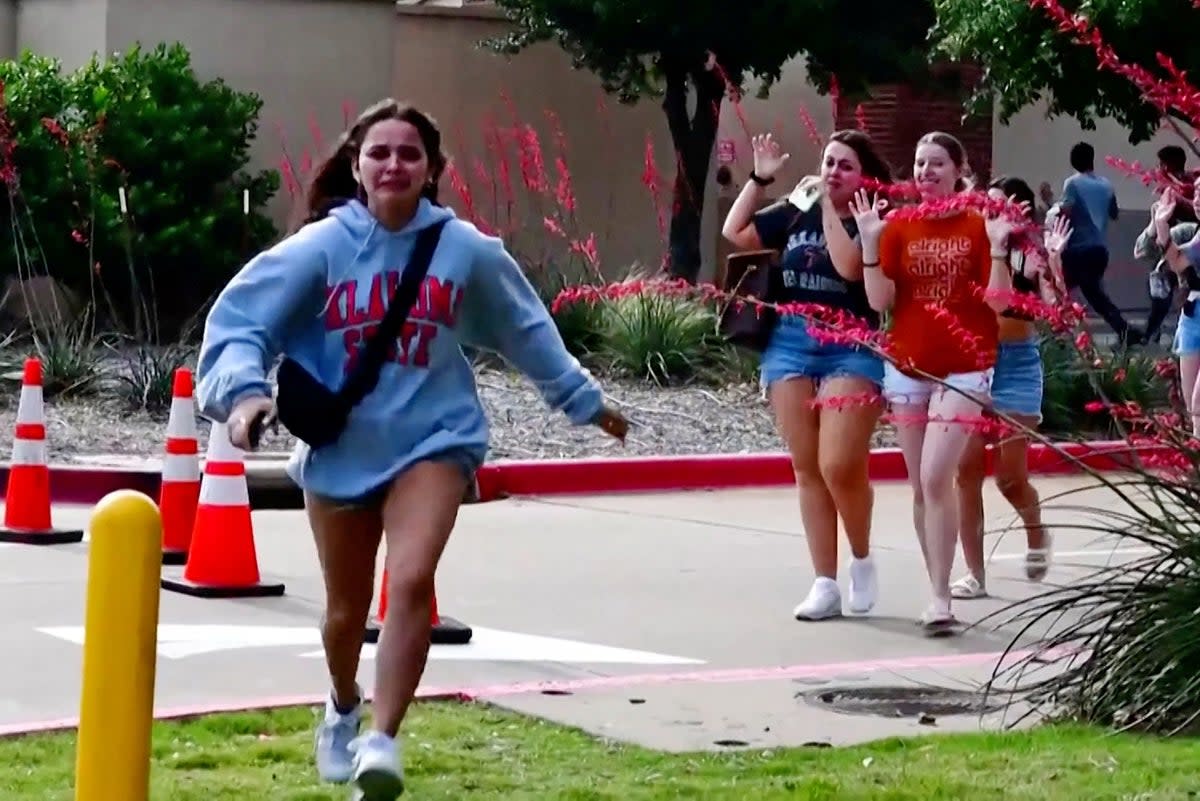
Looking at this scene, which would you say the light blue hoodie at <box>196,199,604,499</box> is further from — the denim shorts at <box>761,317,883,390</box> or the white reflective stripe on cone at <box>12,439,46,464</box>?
the white reflective stripe on cone at <box>12,439,46,464</box>

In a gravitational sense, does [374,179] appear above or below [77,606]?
above

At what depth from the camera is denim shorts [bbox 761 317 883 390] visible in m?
8.65

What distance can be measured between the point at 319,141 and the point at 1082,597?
15.0 m

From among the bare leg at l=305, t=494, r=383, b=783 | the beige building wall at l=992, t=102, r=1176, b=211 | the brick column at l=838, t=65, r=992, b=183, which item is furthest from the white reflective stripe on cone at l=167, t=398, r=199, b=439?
the beige building wall at l=992, t=102, r=1176, b=211

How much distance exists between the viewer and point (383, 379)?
18.5 feet

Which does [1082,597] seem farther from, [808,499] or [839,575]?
[839,575]

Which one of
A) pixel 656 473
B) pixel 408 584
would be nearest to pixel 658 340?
pixel 656 473

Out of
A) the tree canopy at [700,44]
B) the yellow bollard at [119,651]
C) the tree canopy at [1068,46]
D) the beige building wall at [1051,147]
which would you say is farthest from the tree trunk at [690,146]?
the yellow bollard at [119,651]

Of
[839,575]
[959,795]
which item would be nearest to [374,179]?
[959,795]

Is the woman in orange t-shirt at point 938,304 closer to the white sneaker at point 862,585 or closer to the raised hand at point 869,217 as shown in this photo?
the raised hand at point 869,217

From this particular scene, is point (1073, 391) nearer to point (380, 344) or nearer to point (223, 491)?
point (223, 491)

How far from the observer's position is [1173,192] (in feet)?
20.4

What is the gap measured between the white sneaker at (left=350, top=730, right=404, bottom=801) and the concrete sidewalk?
1.15 meters

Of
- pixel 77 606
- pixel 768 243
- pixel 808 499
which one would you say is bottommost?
pixel 77 606
